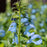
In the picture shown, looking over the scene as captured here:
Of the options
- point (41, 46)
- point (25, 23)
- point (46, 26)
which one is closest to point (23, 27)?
point (25, 23)

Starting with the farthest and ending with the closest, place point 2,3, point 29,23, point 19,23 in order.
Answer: point 2,3 → point 29,23 → point 19,23

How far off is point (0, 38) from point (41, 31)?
88cm

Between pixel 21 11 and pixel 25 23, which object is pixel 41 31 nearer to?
pixel 25 23

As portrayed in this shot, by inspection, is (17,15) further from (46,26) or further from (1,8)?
(1,8)

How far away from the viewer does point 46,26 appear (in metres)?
3.17

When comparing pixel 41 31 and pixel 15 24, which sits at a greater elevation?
pixel 15 24

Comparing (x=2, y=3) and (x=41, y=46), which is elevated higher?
(x=2, y=3)

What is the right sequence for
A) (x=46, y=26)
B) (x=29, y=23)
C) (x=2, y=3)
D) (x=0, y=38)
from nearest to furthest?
1. (x=29, y=23)
2. (x=0, y=38)
3. (x=46, y=26)
4. (x=2, y=3)

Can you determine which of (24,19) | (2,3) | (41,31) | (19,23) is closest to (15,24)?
(19,23)

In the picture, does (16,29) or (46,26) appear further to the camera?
(46,26)


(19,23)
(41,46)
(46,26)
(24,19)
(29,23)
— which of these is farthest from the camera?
(46,26)

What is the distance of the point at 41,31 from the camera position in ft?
9.02

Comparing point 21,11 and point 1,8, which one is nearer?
point 21,11

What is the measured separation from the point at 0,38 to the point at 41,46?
0.69m
